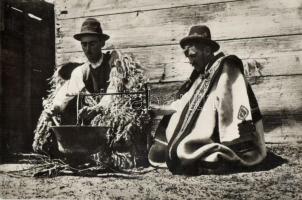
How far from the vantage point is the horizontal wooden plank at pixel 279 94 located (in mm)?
1977

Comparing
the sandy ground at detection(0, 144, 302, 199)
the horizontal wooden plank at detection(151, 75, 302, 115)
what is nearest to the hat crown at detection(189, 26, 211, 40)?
the horizontal wooden plank at detection(151, 75, 302, 115)

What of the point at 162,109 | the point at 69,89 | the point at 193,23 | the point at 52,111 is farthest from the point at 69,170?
the point at 193,23

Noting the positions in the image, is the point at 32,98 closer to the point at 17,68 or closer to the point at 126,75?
the point at 17,68

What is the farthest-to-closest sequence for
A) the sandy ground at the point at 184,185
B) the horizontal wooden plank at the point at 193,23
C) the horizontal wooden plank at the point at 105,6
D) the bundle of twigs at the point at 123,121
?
the horizontal wooden plank at the point at 105,6 < the bundle of twigs at the point at 123,121 < the horizontal wooden plank at the point at 193,23 < the sandy ground at the point at 184,185

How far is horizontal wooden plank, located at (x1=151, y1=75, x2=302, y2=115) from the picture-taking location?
1.98 meters

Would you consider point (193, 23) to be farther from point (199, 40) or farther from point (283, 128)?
point (283, 128)

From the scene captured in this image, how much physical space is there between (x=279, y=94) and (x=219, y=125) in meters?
0.36

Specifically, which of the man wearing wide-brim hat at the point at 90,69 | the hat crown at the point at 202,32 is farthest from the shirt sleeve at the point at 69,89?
the hat crown at the point at 202,32

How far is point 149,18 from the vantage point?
7.68 feet

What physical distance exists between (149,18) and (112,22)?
238 millimetres

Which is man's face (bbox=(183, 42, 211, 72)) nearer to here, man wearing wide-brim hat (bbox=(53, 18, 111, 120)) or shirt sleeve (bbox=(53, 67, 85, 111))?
man wearing wide-brim hat (bbox=(53, 18, 111, 120))

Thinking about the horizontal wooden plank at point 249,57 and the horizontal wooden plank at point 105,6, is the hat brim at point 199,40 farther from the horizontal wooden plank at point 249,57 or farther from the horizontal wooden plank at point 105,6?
the horizontal wooden plank at point 105,6

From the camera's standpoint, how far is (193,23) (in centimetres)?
221

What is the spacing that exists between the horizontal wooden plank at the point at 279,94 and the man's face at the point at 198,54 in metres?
0.27
